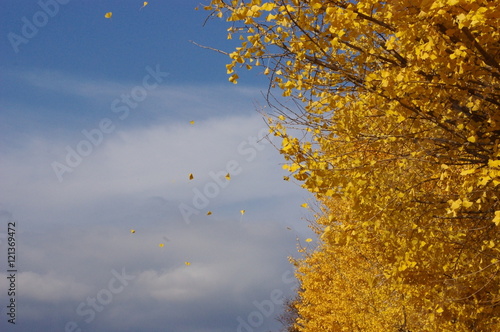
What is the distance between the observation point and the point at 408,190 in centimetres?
824

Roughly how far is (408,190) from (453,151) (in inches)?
32.6

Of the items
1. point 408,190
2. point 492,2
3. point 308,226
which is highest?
point 308,226

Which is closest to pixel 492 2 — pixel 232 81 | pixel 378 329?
pixel 232 81

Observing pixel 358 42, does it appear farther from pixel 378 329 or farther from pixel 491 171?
pixel 378 329

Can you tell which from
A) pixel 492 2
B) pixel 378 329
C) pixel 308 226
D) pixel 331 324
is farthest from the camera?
pixel 308 226

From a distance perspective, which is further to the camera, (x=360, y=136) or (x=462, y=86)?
(x=360, y=136)

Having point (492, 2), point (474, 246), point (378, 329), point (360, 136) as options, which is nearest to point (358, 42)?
point (360, 136)

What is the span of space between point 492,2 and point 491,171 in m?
1.86

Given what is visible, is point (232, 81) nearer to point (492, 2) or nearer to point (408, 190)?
point (408, 190)

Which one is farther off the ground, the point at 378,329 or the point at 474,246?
the point at 378,329

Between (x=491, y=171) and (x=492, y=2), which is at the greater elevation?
(x=492, y=2)

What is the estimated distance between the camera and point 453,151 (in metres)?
8.14

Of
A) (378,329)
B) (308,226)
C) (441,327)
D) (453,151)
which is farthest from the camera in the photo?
(308,226)

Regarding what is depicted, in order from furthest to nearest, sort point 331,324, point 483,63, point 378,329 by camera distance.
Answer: point 331,324
point 378,329
point 483,63
